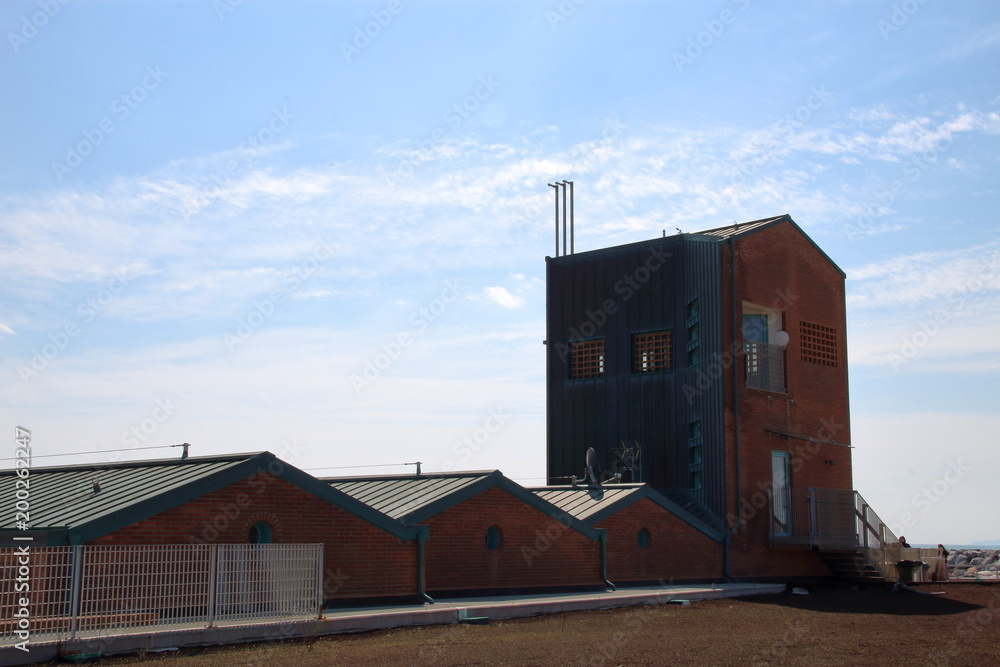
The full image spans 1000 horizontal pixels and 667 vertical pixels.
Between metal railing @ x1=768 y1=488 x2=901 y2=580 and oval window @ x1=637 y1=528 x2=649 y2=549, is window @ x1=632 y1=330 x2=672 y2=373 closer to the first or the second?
metal railing @ x1=768 y1=488 x2=901 y2=580

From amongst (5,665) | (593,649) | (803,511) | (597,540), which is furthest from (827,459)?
(5,665)

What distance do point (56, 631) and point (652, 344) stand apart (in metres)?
21.9

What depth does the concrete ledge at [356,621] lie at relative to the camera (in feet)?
43.7

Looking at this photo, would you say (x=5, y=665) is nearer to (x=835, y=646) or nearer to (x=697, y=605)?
(x=835, y=646)

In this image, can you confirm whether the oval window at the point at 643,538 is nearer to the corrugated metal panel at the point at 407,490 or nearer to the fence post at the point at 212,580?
the corrugated metal panel at the point at 407,490

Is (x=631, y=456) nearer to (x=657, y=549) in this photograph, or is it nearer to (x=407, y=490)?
(x=657, y=549)

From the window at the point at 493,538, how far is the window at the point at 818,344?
13487mm

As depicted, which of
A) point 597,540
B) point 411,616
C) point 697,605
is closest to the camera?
point 411,616

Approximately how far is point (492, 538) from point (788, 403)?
12.3 meters

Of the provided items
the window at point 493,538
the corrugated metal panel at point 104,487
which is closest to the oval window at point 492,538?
the window at point 493,538

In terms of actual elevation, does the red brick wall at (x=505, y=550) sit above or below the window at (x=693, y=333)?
below

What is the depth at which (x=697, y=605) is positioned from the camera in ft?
75.7

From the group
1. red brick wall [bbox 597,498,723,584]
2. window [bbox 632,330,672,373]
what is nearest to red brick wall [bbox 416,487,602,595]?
red brick wall [bbox 597,498,723,584]

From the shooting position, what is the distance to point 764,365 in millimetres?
31109
